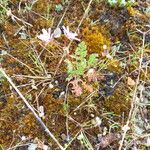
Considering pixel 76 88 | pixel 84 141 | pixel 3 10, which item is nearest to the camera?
pixel 84 141

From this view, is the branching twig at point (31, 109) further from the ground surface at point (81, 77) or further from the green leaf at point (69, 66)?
the green leaf at point (69, 66)

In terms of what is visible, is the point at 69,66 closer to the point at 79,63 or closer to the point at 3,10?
the point at 79,63

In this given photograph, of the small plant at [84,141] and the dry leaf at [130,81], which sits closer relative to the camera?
the small plant at [84,141]

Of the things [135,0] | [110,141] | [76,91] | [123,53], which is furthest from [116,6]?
[110,141]

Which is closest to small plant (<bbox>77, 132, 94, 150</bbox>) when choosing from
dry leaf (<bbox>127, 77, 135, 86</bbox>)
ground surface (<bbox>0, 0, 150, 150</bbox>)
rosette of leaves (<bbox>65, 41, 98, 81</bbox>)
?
ground surface (<bbox>0, 0, 150, 150</bbox>)

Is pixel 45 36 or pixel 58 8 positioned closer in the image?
pixel 45 36

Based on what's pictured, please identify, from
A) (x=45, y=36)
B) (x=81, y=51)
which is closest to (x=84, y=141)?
(x=81, y=51)

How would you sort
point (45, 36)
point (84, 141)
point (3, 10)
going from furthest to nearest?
point (3, 10) → point (45, 36) → point (84, 141)

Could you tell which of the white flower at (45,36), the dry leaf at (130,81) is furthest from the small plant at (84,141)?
the white flower at (45,36)

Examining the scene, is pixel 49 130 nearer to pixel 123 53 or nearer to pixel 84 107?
pixel 84 107
